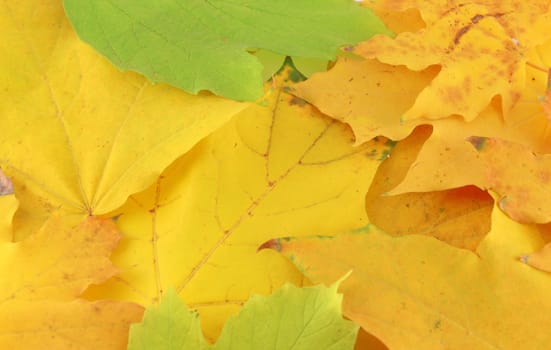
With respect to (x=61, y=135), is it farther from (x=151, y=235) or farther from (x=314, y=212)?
(x=314, y=212)

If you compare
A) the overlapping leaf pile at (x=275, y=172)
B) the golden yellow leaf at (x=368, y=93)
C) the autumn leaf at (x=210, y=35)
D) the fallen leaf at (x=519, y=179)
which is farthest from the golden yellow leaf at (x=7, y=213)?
the fallen leaf at (x=519, y=179)

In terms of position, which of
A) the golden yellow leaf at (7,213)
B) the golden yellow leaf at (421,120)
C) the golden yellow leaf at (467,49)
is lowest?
the golden yellow leaf at (7,213)

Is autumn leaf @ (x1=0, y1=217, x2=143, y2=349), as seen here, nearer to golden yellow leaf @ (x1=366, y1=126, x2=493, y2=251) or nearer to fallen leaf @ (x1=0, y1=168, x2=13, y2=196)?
fallen leaf @ (x1=0, y1=168, x2=13, y2=196)

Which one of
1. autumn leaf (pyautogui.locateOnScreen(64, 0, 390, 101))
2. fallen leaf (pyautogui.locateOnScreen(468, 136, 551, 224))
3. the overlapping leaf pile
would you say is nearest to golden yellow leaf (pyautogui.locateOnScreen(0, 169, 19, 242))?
the overlapping leaf pile

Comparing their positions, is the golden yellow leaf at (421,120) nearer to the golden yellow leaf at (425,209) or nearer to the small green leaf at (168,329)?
the golden yellow leaf at (425,209)

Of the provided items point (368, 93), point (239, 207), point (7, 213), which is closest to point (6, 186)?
point (7, 213)

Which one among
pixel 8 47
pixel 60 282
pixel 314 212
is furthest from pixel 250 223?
pixel 8 47
